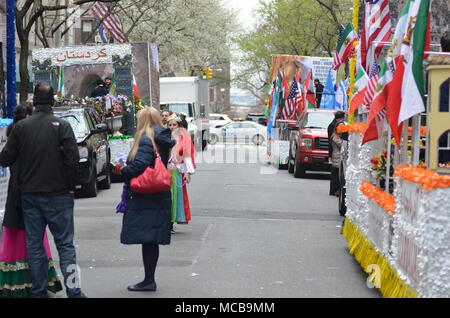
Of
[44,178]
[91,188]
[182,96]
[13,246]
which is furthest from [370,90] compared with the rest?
[182,96]

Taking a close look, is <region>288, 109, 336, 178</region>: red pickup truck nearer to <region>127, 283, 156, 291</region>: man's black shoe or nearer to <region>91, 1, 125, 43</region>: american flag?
<region>91, 1, 125, 43</region>: american flag

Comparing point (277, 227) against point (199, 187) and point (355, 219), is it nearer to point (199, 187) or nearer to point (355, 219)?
point (355, 219)

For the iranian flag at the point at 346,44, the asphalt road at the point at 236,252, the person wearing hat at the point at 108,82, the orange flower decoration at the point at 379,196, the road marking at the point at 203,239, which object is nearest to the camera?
the orange flower decoration at the point at 379,196

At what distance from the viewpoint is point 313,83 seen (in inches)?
1310

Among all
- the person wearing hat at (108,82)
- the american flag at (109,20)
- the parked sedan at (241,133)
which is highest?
the american flag at (109,20)

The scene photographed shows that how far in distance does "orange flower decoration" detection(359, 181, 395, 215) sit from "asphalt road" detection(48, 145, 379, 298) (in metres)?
0.84

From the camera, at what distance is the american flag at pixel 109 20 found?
34.7m

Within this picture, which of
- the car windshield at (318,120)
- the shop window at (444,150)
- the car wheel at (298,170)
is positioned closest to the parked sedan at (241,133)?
the car windshield at (318,120)

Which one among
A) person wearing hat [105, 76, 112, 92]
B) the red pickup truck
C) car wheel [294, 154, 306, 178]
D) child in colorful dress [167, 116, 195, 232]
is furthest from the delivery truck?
child in colorful dress [167, 116, 195, 232]

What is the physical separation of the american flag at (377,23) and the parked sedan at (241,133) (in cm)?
4394

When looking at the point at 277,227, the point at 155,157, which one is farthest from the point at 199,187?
the point at 155,157

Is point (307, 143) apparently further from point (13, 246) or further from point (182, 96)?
point (13, 246)

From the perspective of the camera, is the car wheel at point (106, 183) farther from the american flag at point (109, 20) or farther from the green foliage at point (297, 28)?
the green foliage at point (297, 28)
